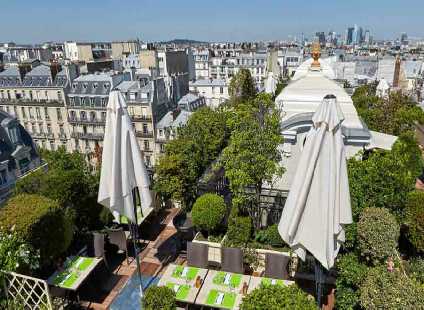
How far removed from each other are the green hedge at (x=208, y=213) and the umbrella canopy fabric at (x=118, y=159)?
4591 mm

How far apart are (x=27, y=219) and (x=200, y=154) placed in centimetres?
1089

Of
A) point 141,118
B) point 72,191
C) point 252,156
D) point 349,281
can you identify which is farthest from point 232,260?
point 141,118

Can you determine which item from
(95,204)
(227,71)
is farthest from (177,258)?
(227,71)

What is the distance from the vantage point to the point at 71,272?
512 inches

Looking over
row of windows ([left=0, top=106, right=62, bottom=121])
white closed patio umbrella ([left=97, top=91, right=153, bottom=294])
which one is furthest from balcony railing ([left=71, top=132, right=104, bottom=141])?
white closed patio umbrella ([left=97, top=91, right=153, bottom=294])

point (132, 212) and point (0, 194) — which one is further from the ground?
point (132, 212)

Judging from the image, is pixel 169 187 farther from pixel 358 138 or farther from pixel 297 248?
pixel 358 138

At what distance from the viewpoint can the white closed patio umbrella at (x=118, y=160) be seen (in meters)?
11.3

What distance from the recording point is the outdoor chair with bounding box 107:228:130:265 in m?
15.6

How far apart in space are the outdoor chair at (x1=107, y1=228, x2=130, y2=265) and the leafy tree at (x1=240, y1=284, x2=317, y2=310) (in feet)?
24.9

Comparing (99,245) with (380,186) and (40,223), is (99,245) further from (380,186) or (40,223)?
(380,186)

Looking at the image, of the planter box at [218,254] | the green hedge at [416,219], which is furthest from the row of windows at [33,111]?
the green hedge at [416,219]

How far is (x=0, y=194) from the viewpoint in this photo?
24203 mm

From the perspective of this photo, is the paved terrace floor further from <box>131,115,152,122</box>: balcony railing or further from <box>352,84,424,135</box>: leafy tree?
<box>131,115,152,122</box>: balcony railing
